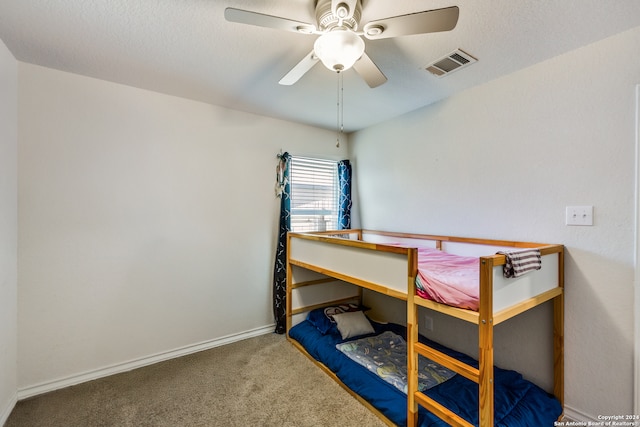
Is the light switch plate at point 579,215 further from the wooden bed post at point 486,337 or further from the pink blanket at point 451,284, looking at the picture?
the wooden bed post at point 486,337

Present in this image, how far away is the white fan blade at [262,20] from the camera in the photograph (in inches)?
43.5

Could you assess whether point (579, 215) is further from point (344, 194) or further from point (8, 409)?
point (8, 409)

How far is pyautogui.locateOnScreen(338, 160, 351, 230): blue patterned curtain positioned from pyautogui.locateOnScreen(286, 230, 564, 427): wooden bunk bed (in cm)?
74

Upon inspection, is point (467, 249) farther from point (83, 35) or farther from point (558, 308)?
point (83, 35)

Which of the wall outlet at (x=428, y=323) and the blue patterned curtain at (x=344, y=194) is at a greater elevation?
the blue patterned curtain at (x=344, y=194)

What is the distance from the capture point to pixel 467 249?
2240 mm

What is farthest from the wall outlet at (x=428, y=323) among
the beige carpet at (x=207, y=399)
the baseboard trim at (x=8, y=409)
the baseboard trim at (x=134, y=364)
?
the baseboard trim at (x=8, y=409)

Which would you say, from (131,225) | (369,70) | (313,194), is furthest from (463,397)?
(131,225)

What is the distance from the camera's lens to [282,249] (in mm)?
2867

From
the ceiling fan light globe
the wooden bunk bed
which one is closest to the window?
the wooden bunk bed

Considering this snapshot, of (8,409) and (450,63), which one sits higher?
(450,63)

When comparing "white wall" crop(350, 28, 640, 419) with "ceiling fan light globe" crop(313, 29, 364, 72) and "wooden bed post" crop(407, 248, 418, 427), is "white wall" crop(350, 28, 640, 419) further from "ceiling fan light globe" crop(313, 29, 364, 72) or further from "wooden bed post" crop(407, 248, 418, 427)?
"ceiling fan light globe" crop(313, 29, 364, 72)

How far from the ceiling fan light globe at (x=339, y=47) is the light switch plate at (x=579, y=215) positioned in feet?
5.21

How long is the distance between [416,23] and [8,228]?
2.52m
